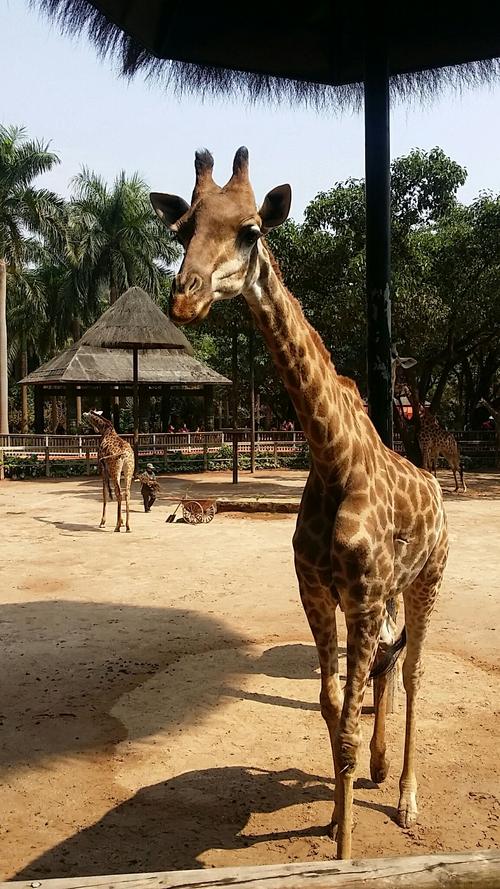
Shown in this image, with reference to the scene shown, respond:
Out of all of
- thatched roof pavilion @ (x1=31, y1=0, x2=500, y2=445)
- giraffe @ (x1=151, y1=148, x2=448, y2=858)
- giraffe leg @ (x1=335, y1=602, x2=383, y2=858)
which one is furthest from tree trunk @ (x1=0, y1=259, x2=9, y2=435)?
giraffe leg @ (x1=335, y1=602, x2=383, y2=858)

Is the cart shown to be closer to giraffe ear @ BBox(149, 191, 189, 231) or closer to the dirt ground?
the dirt ground

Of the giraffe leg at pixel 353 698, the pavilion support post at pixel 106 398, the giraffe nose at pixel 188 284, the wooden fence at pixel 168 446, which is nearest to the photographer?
the giraffe nose at pixel 188 284

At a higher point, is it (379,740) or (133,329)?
(133,329)

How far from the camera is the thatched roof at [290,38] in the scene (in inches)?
222

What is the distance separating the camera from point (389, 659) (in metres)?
4.13

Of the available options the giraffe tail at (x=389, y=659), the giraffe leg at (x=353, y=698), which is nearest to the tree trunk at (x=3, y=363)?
the giraffe tail at (x=389, y=659)

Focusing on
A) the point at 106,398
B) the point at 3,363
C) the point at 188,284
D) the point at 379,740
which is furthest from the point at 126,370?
the point at 188,284

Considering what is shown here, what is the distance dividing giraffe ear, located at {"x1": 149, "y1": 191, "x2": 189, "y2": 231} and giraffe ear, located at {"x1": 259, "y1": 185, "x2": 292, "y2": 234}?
0.30 meters

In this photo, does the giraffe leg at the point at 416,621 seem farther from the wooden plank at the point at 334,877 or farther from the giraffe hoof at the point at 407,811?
the wooden plank at the point at 334,877

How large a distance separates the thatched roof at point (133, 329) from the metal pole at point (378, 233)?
50.4 ft

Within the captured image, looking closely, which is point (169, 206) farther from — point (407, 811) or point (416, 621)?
point (407, 811)

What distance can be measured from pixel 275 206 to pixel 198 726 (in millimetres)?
3473

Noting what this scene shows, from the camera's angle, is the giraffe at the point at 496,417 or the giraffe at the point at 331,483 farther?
the giraffe at the point at 496,417

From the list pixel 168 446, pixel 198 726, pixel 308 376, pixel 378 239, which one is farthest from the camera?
pixel 168 446
